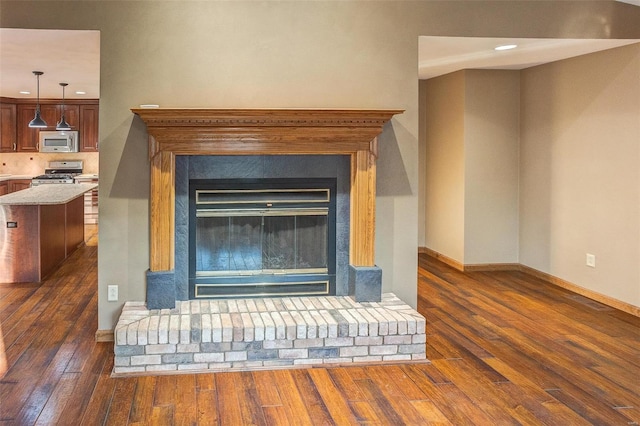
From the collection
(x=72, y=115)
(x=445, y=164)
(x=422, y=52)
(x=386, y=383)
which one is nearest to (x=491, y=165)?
(x=445, y=164)

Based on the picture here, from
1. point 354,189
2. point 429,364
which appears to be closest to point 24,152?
point 354,189

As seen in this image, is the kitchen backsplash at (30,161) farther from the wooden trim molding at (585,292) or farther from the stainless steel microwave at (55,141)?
the wooden trim molding at (585,292)

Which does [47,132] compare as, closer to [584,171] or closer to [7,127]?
[7,127]

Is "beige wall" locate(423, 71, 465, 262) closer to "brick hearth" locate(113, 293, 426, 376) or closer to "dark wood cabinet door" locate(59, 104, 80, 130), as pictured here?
"brick hearth" locate(113, 293, 426, 376)

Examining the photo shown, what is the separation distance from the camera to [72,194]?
6.72 meters

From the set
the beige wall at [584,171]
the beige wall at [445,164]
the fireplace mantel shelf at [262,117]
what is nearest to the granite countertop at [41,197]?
the fireplace mantel shelf at [262,117]

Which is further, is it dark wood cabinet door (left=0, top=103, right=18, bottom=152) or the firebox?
dark wood cabinet door (left=0, top=103, right=18, bottom=152)

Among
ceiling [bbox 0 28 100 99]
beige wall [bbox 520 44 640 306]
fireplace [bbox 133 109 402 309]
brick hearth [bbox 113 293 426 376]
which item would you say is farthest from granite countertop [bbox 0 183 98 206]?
beige wall [bbox 520 44 640 306]

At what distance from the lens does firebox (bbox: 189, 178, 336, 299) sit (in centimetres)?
427

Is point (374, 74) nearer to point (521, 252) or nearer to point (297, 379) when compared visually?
point (297, 379)

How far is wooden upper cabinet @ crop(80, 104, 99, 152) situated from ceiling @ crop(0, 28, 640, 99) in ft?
12.0

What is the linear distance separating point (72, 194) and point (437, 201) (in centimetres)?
421

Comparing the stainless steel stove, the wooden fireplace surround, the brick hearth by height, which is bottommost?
the brick hearth

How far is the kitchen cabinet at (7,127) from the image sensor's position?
1021cm
